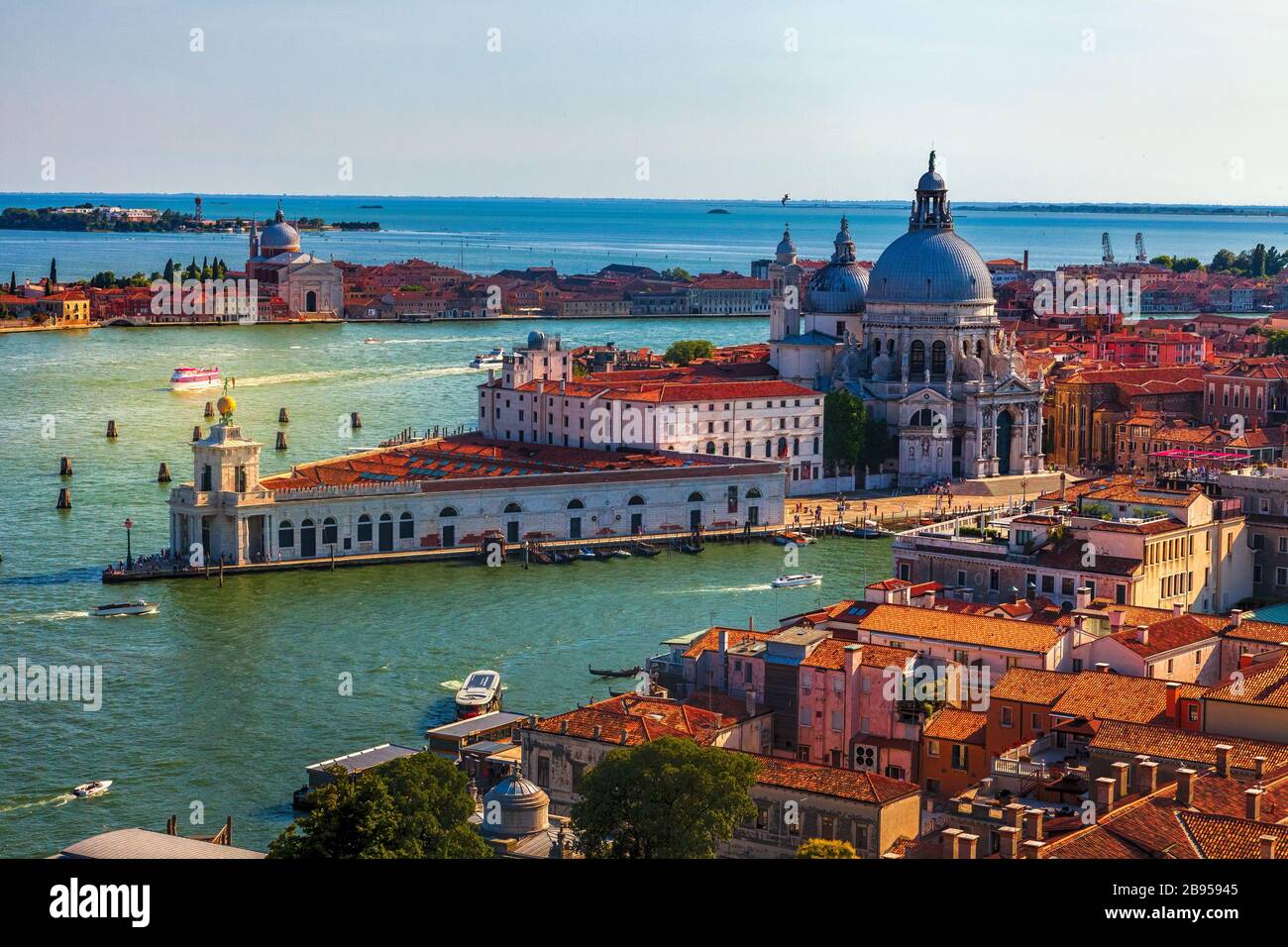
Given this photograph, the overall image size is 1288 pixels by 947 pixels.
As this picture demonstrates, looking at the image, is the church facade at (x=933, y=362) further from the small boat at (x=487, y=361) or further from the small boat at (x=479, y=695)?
the small boat at (x=487, y=361)

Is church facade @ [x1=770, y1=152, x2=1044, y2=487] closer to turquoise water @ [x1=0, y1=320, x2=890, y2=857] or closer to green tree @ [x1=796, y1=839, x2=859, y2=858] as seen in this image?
turquoise water @ [x1=0, y1=320, x2=890, y2=857]

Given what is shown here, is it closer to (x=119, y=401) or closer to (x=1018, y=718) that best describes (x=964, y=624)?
(x=1018, y=718)

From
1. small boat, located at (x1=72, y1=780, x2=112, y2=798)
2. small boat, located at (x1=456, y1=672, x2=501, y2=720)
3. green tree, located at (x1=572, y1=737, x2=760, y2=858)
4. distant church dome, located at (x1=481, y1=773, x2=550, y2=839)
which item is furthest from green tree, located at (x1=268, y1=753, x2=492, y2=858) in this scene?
small boat, located at (x1=456, y1=672, x2=501, y2=720)

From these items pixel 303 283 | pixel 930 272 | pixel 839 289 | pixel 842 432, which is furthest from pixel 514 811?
pixel 303 283

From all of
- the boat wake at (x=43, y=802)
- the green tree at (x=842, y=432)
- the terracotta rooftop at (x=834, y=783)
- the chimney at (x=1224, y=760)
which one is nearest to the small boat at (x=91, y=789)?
the boat wake at (x=43, y=802)

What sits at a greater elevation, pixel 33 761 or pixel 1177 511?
pixel 1177 511

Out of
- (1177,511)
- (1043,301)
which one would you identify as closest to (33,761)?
(1177,511)
